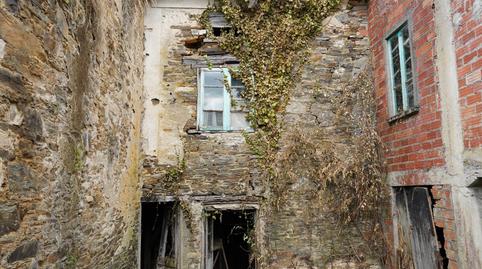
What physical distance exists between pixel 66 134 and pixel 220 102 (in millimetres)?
3146

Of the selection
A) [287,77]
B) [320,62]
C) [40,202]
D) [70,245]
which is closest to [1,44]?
[40,202]

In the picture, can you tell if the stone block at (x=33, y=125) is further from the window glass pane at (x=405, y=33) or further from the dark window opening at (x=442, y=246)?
the window glass pane at (x=405, y=33)

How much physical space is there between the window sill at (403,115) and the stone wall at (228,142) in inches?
36.6

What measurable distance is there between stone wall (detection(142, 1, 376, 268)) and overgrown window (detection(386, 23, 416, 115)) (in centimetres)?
79

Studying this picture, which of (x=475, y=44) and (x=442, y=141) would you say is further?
(x=442, y=141)

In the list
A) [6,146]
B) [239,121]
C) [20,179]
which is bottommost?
[20,179]

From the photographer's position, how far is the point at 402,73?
16.3 feet

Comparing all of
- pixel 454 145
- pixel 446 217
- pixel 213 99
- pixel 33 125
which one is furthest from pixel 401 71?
pixel 33 125

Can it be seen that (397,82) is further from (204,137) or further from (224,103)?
(204,137)

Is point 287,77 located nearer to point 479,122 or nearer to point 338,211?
point 338,211

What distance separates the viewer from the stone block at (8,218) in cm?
216

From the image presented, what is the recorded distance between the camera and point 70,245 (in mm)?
3213

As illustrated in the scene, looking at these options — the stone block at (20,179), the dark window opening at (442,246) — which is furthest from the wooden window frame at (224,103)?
the stone block at (20,179)

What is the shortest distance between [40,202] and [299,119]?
4.16 metres
